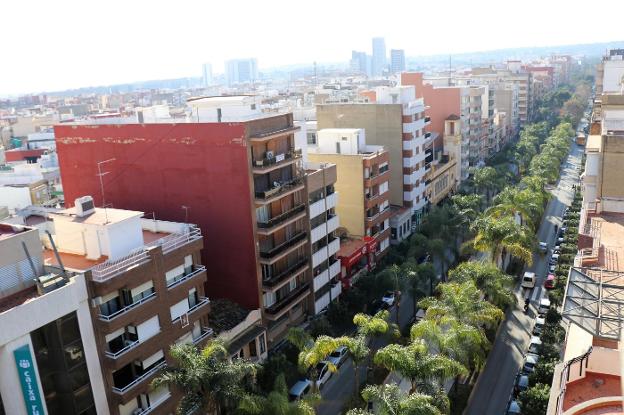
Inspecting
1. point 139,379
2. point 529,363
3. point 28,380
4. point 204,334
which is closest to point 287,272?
point 204,334

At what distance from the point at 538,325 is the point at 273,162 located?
90.1 ft

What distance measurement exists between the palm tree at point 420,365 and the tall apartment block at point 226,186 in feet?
48.0

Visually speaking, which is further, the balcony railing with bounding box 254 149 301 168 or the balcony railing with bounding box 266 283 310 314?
the balcony railing with bounding box 266 283 310 314

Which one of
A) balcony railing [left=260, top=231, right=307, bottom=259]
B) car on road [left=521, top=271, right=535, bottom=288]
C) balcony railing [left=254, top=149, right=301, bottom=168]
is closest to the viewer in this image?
balcony railing [left=254, top=149, right=301, bottom=168]

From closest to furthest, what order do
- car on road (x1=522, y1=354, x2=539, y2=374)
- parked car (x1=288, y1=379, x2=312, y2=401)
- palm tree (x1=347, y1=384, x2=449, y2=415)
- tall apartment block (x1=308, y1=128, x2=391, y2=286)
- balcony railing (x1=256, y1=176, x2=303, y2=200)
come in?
palm tree (x1=347, y1=384, x2=449, y2=415) → parked car (x1=288, y1=379, x2=312, y2=401) → car on road (x1=522, y1=354, x2=539, y2=374) → balcony railing (x1=256, y1=176, x2=303, y2=200) → tall apartment block (x1=308, y1=128, x2=391, y2=286)

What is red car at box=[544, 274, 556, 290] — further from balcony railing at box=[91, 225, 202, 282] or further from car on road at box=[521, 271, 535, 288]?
balcony railing at box=[91, 225, 202, 282]

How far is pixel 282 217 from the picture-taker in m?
45.8

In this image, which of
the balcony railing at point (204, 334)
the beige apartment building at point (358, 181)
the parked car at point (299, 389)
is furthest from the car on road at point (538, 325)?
the balcony railing at point (204, 334)

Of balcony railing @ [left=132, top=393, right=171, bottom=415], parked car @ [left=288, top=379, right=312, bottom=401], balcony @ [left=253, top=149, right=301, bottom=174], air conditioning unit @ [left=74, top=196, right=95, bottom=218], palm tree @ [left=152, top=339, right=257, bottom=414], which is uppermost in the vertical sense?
balcony @ [left=253, top=149, right=301, bottom=174]

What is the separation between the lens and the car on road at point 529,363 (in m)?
42.3

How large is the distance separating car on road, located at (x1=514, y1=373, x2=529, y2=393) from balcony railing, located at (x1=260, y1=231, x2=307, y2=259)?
20.5 m

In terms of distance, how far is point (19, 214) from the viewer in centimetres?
4131

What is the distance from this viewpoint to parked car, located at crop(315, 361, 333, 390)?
140ft

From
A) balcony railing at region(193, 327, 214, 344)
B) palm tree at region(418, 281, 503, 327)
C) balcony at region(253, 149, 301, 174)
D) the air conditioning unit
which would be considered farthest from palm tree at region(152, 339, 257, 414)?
balcony at region(253, 149, 301, 174)
